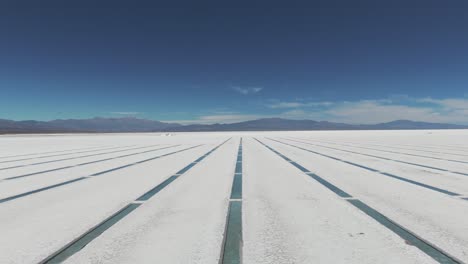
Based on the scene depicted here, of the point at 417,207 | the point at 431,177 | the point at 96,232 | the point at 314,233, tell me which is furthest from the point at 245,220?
the point at 431,177

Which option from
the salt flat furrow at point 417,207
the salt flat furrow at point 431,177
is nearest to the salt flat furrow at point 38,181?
the salt flat furrow at point 417,207

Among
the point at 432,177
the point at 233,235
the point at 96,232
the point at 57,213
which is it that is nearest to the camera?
the point at 233,235

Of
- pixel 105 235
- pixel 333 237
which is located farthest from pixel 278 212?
pixel 105 235

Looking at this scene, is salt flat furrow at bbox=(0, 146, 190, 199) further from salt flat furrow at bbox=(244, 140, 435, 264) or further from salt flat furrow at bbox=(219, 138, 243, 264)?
salt flat furrow at bbox=(244, 140, 435, 264)

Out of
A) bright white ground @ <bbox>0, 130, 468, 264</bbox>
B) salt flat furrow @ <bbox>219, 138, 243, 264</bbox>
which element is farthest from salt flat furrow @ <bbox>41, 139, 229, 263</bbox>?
salt flat furrow @ <bbox>219, 138, 243, 264</bbox>

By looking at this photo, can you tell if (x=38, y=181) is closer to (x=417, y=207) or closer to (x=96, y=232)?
(x=96, y=232)
